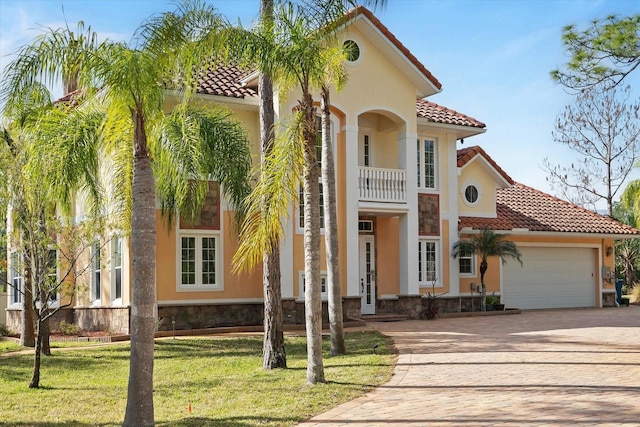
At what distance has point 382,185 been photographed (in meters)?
22.6

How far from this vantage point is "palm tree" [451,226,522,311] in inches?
953

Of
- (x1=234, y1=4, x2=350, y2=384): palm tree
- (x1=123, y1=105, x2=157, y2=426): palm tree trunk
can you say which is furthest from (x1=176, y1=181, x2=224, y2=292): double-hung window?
(x1=123, y1=105, x2=157, y2=426): palm tree trunk

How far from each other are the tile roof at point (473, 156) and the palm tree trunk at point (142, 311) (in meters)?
18.4

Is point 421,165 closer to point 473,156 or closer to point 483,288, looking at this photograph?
point 473,156

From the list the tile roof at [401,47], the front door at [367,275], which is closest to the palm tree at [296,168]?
the tile roof at [401,47]

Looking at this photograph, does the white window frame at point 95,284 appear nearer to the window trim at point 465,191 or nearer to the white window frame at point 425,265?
the white window frame at point 425,265

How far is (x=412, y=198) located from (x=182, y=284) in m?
7.53

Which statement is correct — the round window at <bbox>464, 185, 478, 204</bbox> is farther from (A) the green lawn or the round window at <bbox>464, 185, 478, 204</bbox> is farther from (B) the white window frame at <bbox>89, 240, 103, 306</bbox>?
(B) the white window frame at <bbox>89, 240, 103, 306</bbox>

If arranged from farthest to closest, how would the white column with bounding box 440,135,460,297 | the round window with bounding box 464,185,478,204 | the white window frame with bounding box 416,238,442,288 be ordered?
the round window with bounding box 464,185,478,204
the white column with bounding box 440,135,460,297
the white window frame with bounding box 416,238,442,288

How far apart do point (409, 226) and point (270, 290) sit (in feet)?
33.1

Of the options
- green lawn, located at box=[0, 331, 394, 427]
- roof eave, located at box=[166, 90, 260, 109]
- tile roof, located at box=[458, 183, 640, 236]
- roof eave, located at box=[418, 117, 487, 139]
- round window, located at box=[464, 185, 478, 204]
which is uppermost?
roof eave, located at box=[166, 90, 260, 109]

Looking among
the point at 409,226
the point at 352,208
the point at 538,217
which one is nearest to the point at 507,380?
the point at 352,208

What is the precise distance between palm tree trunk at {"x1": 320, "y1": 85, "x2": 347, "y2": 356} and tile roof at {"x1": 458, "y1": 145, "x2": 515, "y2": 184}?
12420 mm

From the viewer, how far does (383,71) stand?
74.5ft
